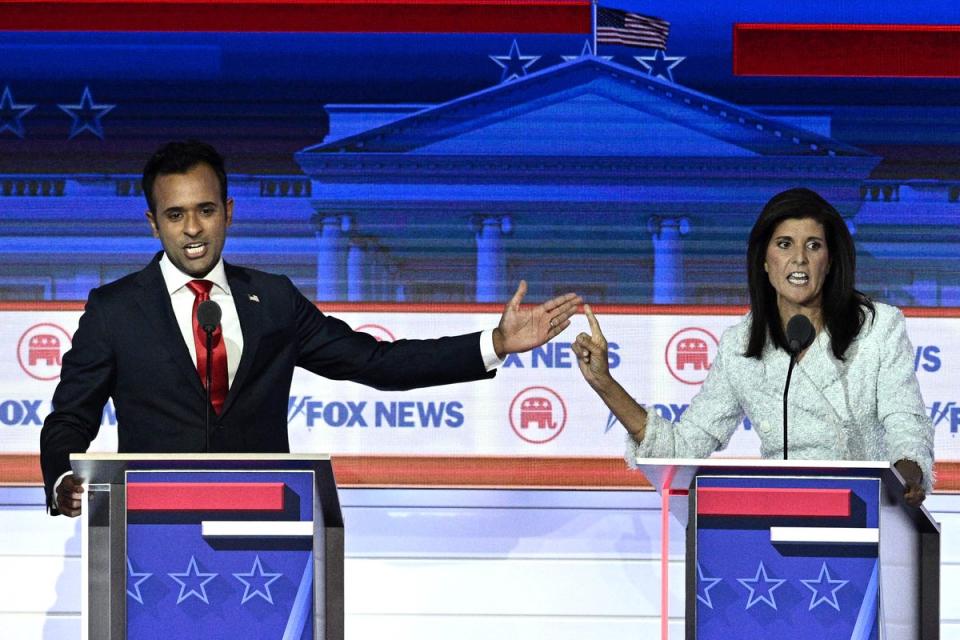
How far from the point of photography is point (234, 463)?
2604 millimetres

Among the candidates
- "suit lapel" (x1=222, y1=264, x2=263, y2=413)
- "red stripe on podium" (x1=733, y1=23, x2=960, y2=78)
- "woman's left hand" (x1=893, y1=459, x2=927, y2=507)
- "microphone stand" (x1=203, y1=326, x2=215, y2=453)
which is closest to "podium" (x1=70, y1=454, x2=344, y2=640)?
"microphone stand" (x1=203, y1=326, x2=215, y2=453)

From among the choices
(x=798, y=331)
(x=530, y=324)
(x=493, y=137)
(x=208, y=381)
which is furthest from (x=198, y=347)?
(x=493, y=137)

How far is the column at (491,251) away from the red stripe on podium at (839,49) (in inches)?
43.3

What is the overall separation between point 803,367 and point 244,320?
144 cm

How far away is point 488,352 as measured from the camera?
3.57 metres

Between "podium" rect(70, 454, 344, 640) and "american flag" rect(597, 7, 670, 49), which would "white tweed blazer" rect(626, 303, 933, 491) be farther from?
"american flag" rect(597, 7, 670, 49)

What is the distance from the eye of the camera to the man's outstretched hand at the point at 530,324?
3539 mm

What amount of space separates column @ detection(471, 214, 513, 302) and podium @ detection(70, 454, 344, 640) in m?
2.57

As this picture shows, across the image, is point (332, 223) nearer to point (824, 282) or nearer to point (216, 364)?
point (216, 364)

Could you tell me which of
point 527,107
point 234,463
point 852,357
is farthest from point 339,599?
point 527,107

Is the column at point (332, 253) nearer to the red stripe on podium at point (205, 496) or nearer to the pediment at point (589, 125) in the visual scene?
the pediment at point (589, 125)

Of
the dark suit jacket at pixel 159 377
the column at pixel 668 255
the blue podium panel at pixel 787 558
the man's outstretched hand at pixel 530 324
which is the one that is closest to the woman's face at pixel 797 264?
the man's outstretched hand at pixel 530 324

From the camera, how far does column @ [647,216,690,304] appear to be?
5.13 m

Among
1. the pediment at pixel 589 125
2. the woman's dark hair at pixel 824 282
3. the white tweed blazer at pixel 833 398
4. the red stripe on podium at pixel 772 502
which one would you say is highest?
the pediment at pixel 589 125
